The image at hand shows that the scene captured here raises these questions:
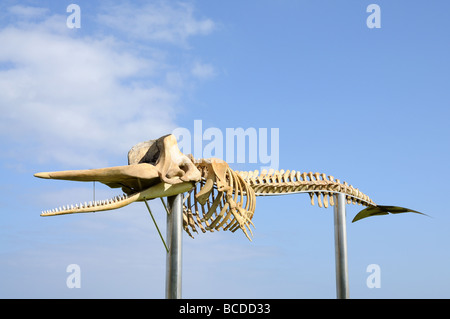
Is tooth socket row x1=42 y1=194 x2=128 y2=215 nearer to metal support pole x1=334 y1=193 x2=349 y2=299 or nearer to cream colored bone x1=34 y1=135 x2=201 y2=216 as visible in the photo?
cream colored bone x1=34 y1=135 x2=201 y2=216

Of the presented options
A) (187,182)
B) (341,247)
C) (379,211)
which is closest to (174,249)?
(187,182)

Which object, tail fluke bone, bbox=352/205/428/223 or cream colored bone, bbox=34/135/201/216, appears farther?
Result: tail fluke bone, bbox=352/205/428/223

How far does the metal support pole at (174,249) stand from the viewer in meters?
8.70

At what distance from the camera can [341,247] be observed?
12.1m

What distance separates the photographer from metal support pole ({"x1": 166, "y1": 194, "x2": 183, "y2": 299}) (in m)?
8.70

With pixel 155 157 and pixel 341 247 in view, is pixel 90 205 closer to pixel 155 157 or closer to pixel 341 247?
pixel 155 157

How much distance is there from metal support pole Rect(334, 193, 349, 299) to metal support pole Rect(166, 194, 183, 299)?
464 centimetres

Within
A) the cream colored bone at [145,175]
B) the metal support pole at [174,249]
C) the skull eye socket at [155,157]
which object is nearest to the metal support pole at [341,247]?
the cream colored bone at [145,175]

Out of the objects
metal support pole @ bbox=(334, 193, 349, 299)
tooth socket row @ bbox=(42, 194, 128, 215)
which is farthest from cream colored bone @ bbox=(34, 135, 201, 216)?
metal support pole @ bbox=(334, 193, 349, 299)

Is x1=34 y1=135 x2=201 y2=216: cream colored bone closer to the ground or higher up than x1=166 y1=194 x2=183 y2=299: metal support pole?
higher up

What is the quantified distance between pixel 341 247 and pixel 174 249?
Result: 4856mm
